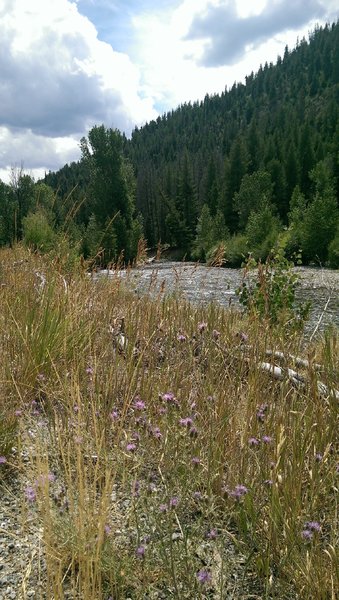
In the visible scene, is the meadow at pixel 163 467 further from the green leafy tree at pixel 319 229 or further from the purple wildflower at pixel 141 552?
the green leafy tree at pixel 319 229

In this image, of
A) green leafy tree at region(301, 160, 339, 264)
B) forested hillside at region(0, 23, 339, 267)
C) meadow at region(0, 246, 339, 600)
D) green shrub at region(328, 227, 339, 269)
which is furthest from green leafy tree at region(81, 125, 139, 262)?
meadow at region(0, 246, 339, 600)

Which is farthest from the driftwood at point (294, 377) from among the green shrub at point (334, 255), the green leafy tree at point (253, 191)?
the green leafy tree at point (253, 191)

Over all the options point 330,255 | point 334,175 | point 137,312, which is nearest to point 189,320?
point 137,312

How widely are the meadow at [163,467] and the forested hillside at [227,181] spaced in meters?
1.55

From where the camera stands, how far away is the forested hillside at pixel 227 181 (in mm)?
24548

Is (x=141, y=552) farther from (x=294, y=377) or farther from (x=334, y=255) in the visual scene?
(x=334, y=255)

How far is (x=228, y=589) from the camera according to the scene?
4.91 feet

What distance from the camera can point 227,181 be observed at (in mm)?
59000

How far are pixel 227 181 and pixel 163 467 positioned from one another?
59882 millimetres

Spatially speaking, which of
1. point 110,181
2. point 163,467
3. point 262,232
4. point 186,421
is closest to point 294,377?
point 163,467

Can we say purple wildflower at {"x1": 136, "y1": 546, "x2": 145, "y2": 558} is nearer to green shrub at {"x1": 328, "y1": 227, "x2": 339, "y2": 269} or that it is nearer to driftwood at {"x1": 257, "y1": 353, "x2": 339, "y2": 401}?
driftwood at {"x1": 257, "y1": 353, "x2": 339, "y2": 401}

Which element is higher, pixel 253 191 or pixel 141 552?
pixel 253 191

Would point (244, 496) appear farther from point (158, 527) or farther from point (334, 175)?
point (334, 175)

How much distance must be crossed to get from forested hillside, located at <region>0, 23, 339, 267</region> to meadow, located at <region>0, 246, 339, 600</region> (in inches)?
61.2
